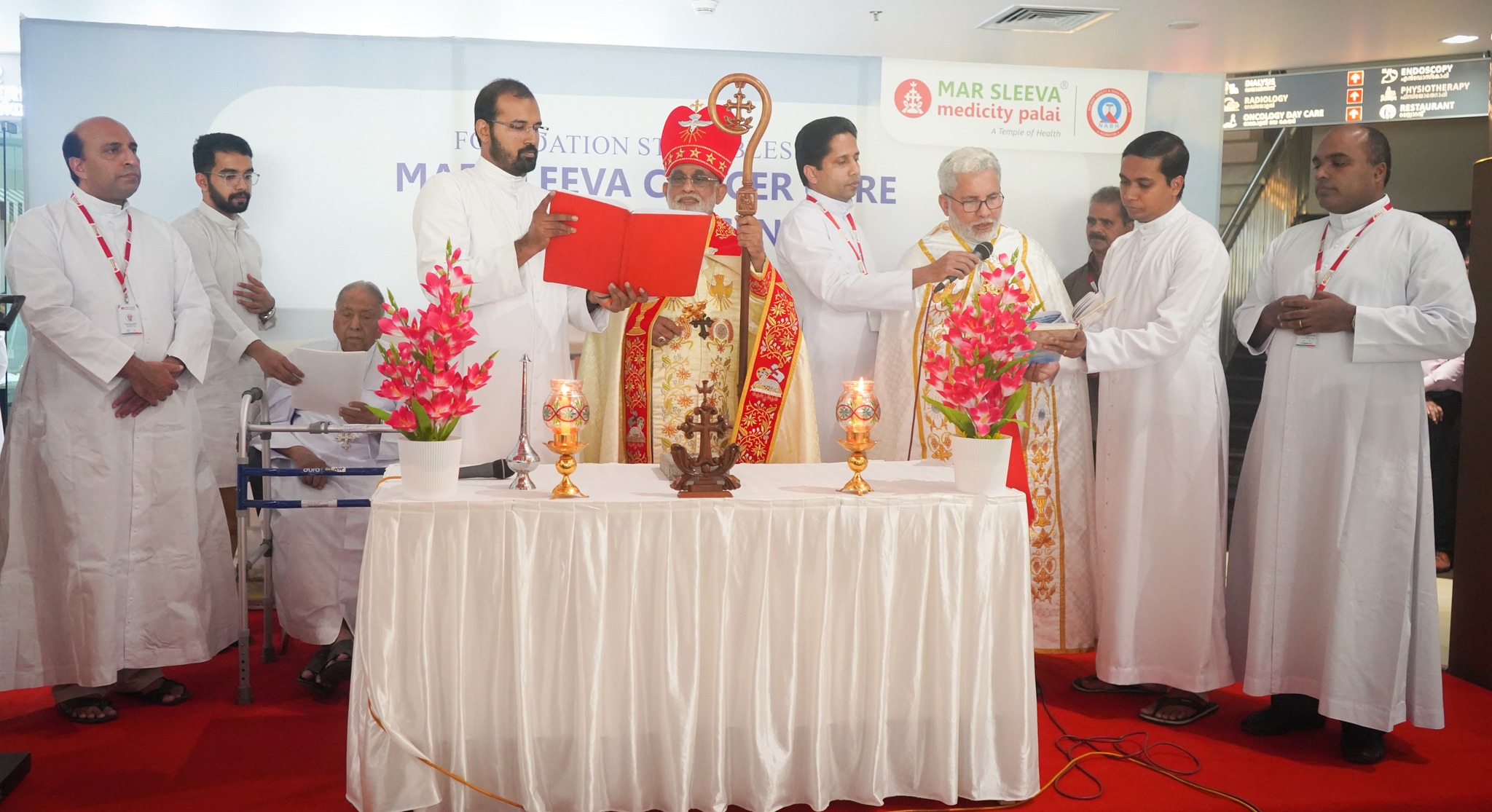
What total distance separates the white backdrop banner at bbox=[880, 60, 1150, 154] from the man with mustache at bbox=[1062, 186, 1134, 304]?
239 mm

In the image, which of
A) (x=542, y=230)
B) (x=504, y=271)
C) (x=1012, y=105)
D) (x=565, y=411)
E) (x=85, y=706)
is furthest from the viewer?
(x=1012, y=105)

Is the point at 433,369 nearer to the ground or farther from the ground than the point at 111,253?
nearer to the ground

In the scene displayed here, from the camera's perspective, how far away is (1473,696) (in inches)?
169

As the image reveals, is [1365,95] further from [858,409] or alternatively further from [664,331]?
[858,409]

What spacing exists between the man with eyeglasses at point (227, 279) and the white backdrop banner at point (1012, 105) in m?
2.88

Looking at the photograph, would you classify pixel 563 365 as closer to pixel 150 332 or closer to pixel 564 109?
pixel 564 109

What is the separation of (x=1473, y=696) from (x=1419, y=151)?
8.76 m

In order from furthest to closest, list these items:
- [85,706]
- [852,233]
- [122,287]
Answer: [852,233], [122,287], [85,706]

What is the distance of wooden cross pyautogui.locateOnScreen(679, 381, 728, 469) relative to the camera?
303cm

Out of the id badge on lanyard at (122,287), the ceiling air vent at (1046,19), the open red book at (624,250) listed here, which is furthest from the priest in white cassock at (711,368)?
the ceiling air vent at (1046,19)

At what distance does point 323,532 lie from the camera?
14.5 ft

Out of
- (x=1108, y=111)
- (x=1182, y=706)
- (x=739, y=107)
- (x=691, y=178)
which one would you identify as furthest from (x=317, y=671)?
(x=1108, y=111)

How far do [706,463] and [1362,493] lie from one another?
7.44 feet

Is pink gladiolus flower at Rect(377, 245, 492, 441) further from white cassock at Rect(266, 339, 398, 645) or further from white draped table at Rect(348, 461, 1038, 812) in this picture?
white cassock at Rect(266, 339, 398, 645)
